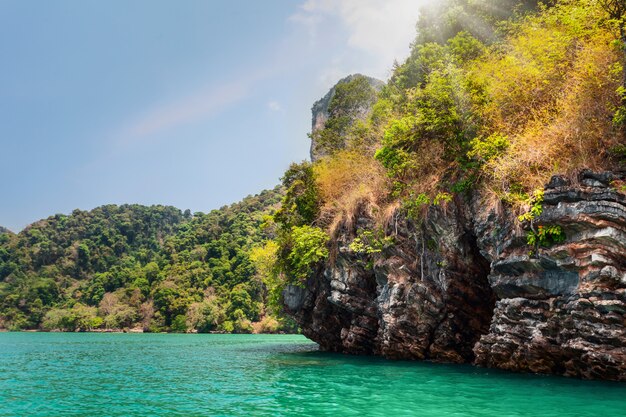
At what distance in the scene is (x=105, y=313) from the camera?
8638 cm

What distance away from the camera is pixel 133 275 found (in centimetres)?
9825

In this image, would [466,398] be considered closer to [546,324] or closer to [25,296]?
[546,324]

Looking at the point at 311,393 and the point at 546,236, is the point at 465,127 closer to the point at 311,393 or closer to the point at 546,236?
the point at 546,236

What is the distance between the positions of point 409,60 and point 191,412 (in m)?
25.2

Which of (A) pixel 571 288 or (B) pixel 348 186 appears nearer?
(A) pixel 571 288

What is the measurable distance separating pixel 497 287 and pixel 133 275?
319 ft

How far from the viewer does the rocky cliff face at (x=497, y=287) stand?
11.9 meters

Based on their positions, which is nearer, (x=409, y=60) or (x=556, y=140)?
(x=556, y=140)

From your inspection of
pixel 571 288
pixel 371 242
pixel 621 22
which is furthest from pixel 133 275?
pixel 621 22

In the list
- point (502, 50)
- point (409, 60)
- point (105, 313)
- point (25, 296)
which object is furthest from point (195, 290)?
point (502, 50)

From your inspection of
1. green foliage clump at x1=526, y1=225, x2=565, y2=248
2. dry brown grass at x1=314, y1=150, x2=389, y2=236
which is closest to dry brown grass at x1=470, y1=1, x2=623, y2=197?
green foliage clump at x1=526, y1=225, x2=565, y2=248

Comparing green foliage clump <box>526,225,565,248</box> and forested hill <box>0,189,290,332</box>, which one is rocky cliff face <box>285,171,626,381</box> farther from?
forested hill <box>0,189,290,332</box>

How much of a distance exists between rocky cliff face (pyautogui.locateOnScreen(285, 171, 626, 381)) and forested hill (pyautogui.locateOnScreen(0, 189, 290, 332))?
1454 inches

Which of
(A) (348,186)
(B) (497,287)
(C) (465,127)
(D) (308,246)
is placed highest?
(C) (465,127)
